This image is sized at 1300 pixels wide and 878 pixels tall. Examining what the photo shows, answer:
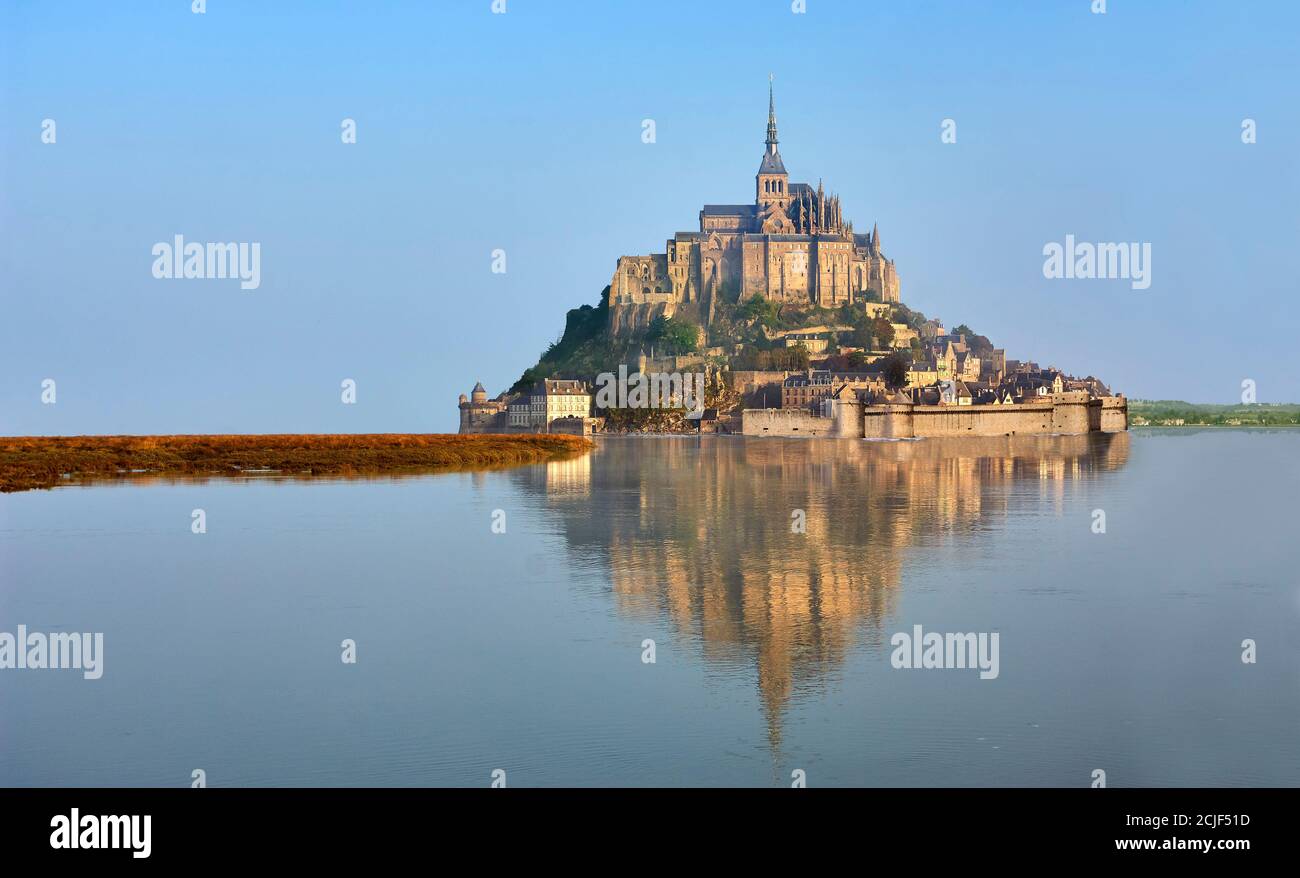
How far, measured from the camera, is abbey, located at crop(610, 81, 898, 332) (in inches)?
4879

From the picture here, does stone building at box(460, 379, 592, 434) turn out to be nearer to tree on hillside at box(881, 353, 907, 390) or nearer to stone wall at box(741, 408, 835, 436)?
stone wall at box(741, 408, 835, 436)

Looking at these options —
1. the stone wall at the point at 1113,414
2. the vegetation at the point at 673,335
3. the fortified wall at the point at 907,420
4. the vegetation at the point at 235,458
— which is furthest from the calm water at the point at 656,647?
the stone wall at the point at 1113,414

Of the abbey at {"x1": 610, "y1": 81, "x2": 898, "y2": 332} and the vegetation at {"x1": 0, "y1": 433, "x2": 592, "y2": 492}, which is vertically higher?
the abbey at {"x1": 610, "y1": 81, "x2": 898, "y2": 332}

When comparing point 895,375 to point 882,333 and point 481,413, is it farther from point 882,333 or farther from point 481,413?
point 481,413

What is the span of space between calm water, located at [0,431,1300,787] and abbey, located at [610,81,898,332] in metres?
92.5

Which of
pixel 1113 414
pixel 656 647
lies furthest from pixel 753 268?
pixel 656 647

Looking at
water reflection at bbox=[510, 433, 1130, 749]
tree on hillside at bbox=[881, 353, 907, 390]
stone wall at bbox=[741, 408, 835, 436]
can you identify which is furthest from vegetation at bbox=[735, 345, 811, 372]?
water reflection at bbox=[510, 433, 1130, 749]

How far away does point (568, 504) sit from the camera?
117 feet

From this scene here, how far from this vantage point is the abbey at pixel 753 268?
124 meters

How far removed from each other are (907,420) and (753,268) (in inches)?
991

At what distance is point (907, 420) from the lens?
106 m

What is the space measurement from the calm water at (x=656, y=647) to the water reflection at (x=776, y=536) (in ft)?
0.38
